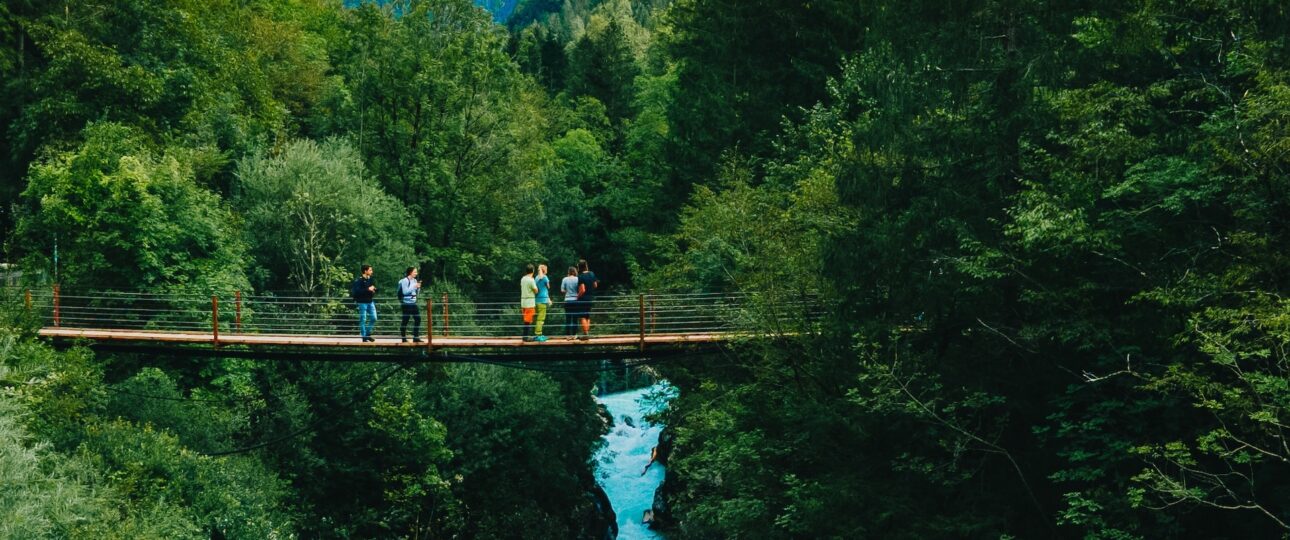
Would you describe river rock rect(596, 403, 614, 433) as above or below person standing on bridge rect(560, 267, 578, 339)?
below

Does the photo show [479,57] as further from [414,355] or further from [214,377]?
[414,355]

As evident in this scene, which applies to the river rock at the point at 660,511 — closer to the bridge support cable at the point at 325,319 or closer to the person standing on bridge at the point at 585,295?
the bridge support cable at the point at 325,319

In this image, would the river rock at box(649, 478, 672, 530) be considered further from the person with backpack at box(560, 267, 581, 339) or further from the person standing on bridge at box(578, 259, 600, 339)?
the person standing on bridge at box(578, 259, 600, 339)

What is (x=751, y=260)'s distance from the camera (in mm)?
19406

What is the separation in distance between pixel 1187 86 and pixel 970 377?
15.0 feet

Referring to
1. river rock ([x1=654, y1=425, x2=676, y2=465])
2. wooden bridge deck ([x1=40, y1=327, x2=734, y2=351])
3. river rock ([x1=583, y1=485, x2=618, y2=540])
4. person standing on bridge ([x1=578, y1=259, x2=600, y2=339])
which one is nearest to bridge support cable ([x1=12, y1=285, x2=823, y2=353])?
wooden bridge deck ([x1=40, y1=327, x2=734, y2=351])

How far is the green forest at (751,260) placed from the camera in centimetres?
1158

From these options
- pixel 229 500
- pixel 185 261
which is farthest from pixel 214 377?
pixel 229 500

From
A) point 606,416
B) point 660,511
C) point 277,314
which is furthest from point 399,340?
point 606,416

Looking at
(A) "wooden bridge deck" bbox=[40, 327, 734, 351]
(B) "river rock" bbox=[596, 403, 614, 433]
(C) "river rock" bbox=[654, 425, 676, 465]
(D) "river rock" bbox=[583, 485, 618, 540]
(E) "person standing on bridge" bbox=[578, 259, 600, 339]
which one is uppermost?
(E) "person standing on bridge" bbox=[578, 259, 600, 339]

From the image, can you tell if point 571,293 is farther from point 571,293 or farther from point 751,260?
point 751,260

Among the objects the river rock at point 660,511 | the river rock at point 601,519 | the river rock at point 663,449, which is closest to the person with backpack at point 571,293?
the river rock at point 601,519

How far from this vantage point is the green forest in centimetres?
1158

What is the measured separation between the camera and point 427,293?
2914 centimetres
